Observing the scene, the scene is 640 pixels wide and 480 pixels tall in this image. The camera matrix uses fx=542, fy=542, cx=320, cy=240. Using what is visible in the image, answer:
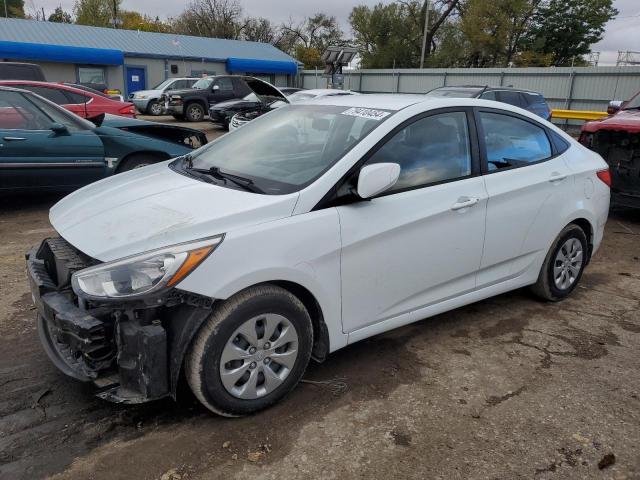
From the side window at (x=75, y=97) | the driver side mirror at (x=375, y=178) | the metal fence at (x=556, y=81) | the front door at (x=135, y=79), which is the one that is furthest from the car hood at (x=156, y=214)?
the front door at (x=135, y=79)

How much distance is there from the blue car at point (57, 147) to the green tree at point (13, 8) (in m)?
64.4

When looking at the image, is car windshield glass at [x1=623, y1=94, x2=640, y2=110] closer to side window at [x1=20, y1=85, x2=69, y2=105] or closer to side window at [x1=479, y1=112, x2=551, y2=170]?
side window at [x1=479, y1=112, x2=551, y2=170]

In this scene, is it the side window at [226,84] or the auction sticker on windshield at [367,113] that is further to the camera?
the side window at [226,84]

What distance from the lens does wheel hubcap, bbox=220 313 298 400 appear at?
8.60 feet

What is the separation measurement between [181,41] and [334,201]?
35441mm

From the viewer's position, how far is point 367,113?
11.1 feet

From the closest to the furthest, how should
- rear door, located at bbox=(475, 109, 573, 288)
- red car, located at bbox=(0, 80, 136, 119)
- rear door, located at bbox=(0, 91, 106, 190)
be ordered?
rear door, located at bbox=(475, 109, 573, 288)
rear door, located at bbox=(0, 91, 106, 190)
red car, located at bbox=(0, 80, 136, 119)

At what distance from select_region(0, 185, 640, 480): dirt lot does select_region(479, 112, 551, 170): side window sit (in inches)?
48.5

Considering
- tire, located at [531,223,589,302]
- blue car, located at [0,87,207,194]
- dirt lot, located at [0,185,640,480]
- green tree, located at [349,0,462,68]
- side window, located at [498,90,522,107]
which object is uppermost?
green tree, located at [349,0,462,68]

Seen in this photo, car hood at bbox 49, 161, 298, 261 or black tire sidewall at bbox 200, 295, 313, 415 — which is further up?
car hood at bbox 49, 161, 298, 261

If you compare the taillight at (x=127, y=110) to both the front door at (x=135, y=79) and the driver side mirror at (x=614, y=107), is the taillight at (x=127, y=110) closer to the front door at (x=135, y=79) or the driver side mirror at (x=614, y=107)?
the driver side mirror at (x=614, y=107)

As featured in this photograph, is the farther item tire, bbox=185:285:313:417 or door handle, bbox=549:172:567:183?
door handle, bbox=549:172:567:183

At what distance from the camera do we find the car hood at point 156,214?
2586 mm

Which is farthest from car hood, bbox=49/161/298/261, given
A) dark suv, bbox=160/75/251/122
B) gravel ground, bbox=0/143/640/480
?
dark suv, bbox=160/75/251/122
